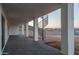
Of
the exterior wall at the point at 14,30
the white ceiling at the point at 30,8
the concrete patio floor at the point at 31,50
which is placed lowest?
the concrete patio floor at the point at 31,50

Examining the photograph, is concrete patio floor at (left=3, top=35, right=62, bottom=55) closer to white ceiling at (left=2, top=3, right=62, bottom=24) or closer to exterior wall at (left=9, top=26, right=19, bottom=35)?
white ceiling at (left=2, top=3, right=62, bottom=24)

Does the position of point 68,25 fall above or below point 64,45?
above

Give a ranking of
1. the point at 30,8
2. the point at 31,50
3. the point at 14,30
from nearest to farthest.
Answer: the point at 31,50, the point at 30,8, the point at 14,30

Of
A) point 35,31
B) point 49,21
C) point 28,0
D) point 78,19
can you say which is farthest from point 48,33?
point 28,0

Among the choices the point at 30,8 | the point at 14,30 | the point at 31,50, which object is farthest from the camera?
the point at 14,30

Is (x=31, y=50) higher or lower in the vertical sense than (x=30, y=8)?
lower

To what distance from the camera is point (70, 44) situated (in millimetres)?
10141

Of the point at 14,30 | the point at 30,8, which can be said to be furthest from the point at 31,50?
the point at 14,30

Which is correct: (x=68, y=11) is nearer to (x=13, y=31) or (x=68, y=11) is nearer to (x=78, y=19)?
(x=78, y=19)

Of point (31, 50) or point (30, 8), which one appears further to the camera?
point (30, 8)

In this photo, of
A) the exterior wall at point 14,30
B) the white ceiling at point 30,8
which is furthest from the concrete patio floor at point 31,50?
the exterior wall at point 14,30

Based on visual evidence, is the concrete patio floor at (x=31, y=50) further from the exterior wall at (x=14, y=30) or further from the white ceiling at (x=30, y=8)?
the exterior wall at (x=14, y=30)

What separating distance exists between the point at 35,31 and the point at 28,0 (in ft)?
53.1

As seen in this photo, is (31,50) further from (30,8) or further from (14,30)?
(14,30)
